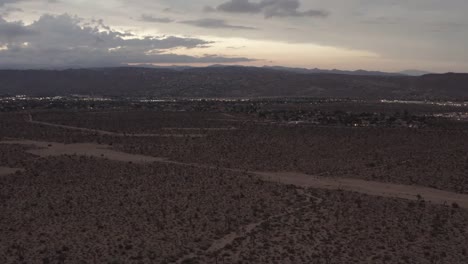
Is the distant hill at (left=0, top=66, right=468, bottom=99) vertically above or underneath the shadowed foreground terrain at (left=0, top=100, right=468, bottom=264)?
above

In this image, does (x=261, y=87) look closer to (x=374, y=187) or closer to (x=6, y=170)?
(x=6, y=170)

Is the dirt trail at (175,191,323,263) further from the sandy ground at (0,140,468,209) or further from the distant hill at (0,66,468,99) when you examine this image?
the distant hill at (0,66,468,99)

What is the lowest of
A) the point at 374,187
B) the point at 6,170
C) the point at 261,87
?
the point at 6,170

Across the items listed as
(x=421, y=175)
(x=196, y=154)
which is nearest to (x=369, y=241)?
(x=421, y=175)

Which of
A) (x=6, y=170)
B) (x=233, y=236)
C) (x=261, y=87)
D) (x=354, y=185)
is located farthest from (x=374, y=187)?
(x=261, y=87)

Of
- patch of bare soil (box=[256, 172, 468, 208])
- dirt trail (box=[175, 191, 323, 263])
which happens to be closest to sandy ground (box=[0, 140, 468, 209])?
patch of bare soil (box=[256, 172, 468, 208])

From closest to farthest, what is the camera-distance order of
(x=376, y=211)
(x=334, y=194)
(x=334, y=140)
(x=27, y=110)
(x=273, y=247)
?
(x=273, y=247) → (x=376, y=211) → (x=334, y=194) → (x=334, y=140) → (x=27, y=110)

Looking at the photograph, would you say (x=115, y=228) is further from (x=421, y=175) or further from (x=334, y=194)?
(x=421, y=175)

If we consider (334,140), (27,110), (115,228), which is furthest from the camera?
(27,110)

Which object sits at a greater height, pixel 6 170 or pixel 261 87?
pixel 261 87
